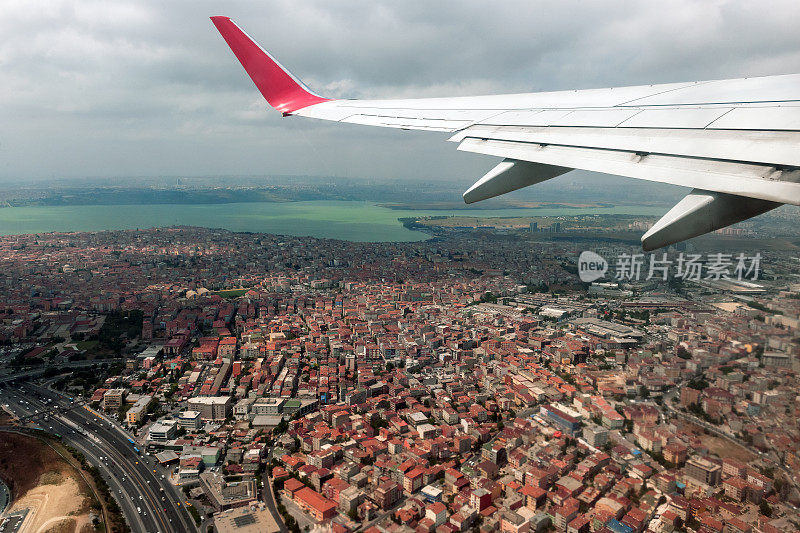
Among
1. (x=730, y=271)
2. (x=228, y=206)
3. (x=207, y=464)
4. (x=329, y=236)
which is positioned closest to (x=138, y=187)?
(x=228, y=206)

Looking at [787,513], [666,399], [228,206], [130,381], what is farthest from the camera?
[228,206]

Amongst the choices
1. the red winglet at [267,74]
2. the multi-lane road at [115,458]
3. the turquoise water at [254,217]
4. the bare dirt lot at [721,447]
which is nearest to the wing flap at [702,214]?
the red winglet at [267,74]

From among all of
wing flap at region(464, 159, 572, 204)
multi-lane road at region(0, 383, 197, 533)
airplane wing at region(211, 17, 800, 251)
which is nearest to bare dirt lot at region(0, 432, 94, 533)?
multi-lane road at region(0, 383, 197, 533)

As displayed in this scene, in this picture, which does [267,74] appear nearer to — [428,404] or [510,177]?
[510,177]

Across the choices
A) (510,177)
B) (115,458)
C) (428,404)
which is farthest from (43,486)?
(510,177)

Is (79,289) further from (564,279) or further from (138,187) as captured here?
(138,187)

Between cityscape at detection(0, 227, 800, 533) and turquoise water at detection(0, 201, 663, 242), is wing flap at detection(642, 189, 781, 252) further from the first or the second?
turquoise water at detection(0, 201, 663, 242)
